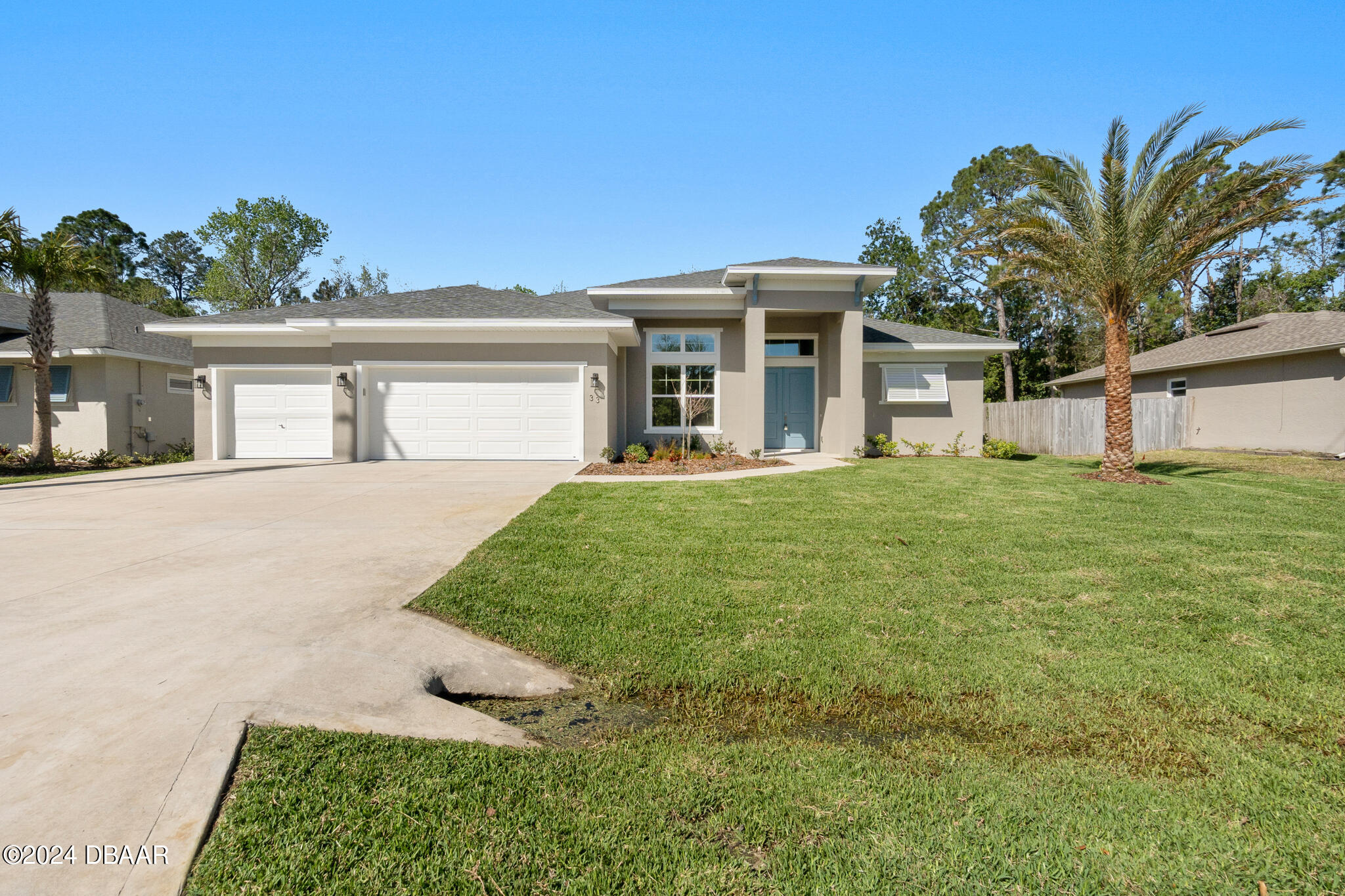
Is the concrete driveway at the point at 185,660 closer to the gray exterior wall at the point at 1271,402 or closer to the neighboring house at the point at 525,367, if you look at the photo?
the neighboring house at the point at 525,367

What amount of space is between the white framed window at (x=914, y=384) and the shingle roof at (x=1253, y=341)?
914cm

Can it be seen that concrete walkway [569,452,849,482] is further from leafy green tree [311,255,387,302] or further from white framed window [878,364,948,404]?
leafy green tree [311,255,387,302]

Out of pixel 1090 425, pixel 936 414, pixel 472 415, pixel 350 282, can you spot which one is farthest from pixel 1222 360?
pixel 350 282

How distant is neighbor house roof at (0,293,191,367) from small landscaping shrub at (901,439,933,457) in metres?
18.4

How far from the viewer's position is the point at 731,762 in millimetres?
2715

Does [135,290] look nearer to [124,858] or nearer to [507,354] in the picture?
[507,354]

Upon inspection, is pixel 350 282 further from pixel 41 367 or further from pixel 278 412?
pixel 278 412

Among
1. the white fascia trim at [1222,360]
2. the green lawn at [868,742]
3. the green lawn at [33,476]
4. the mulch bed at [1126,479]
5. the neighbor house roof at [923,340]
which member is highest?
the neighbor house roof at [923,340]

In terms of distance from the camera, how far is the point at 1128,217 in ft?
35.3

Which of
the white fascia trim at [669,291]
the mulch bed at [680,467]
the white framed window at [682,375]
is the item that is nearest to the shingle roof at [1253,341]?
the mulch bed at [680,467]

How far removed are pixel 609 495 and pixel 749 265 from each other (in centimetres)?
710

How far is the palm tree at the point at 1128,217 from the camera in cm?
1006

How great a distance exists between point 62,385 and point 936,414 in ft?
73.7

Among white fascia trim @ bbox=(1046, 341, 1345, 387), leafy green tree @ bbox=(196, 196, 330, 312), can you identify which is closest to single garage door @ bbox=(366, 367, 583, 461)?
white fascia trim @ bbox=(1046, 341, 1345, 387)
